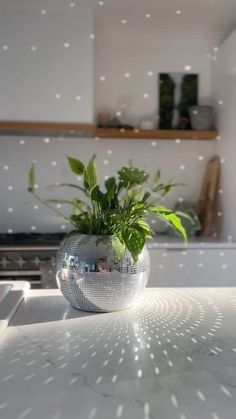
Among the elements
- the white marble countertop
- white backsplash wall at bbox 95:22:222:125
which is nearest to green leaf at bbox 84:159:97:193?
the white marble countertop

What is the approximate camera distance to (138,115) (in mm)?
3109

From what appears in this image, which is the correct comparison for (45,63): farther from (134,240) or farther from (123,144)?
(134,240)

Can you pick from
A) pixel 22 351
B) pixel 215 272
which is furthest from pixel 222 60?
pixel 22 351

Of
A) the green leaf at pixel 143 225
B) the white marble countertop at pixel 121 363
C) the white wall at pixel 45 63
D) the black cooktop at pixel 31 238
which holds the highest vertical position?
the white wall at pixel 45 63

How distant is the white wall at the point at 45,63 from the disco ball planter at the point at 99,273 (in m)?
1.82

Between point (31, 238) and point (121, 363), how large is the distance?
6.96ft

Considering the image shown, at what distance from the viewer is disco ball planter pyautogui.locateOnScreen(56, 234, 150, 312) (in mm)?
894

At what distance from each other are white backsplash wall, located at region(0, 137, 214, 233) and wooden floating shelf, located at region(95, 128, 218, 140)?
175 millimetres

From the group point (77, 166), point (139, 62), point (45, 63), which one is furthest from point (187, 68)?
point (77, 166)

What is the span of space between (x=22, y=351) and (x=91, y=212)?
37cm

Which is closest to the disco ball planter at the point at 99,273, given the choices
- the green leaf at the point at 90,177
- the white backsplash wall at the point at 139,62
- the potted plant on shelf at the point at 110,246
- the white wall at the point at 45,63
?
the potted plant on shelf at the point at 110,246

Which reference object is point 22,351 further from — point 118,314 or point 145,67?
point 145,67

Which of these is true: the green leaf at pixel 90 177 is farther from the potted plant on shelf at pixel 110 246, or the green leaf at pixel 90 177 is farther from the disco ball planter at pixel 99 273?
the disco ball planter at pixel 99 273

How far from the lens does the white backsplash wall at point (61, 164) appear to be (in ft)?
9.78
